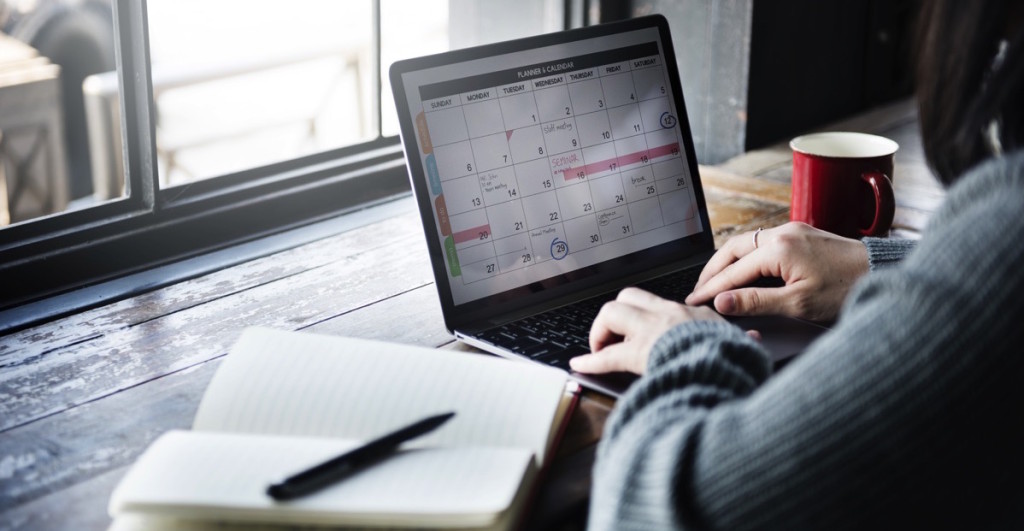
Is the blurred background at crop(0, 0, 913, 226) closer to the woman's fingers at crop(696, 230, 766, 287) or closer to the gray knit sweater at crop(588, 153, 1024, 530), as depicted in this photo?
the woman's fingers at crop(696, 230, 766, 287)

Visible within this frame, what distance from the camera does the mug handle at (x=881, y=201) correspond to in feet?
3.85

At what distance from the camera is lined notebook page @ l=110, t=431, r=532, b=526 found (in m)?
0.63

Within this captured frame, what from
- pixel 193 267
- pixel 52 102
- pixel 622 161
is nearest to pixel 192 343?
pixel 193 267

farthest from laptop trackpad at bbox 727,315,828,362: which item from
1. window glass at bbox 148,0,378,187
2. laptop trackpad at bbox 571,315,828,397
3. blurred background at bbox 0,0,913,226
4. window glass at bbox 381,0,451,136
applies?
window glass at bbox 148,0,378,187

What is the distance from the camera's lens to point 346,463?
676 mm

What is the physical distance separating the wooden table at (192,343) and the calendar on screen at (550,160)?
0.41 feet

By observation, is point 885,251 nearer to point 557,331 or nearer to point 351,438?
point 557,331

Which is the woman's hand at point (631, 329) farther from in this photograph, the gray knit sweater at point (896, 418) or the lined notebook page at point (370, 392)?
the gray knit sweater at point (896, 418)

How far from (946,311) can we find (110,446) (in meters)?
0.67

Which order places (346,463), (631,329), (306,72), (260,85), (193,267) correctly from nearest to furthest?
(346,463)
(631,329)
(193,267)
(306,72)
(260,85)

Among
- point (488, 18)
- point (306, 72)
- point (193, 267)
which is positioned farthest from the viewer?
point (306, 72)

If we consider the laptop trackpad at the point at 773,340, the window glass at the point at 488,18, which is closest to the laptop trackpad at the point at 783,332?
the laptop trackpad at the point at 773,340

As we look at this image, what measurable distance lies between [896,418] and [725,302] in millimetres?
425

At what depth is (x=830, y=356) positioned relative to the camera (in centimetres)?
58
